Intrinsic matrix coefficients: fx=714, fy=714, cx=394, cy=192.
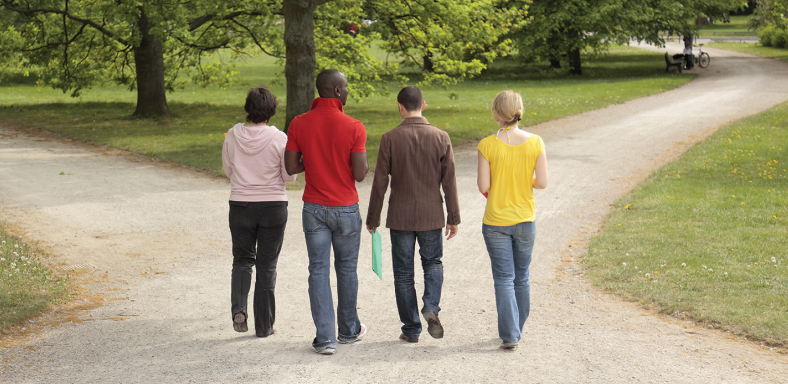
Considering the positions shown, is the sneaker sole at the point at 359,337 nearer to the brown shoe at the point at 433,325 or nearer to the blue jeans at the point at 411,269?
the blue jeans at the point at 411,269

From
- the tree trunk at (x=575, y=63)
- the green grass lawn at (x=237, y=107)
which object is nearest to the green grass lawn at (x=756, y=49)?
the green grass lawn at (x=237, y=107)

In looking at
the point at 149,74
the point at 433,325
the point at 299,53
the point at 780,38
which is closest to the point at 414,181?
the point at 433,325

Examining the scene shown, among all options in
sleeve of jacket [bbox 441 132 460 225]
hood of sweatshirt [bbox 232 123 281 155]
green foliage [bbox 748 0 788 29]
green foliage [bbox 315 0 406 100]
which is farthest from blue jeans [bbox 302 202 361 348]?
green foliage [bbox 748 0 788 29]

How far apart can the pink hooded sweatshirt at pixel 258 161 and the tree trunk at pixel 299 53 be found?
8.80 meters

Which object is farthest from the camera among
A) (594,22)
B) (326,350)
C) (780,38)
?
(780,38)

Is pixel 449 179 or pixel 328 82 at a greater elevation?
pixel 328 82

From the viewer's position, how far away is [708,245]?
291 inches

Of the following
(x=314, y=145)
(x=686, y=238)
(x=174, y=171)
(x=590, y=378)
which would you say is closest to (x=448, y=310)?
(x=590, y=378)

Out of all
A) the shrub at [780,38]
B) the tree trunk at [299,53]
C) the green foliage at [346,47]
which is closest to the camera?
the tree trunk at [299,53]

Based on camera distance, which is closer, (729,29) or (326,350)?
(326,350)

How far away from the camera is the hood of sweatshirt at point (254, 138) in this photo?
15.5 ft

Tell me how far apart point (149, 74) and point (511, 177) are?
17.0 m

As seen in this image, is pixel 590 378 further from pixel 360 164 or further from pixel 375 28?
pixel 375 28

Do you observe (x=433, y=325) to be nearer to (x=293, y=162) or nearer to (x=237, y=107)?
(x=293, y=162)
